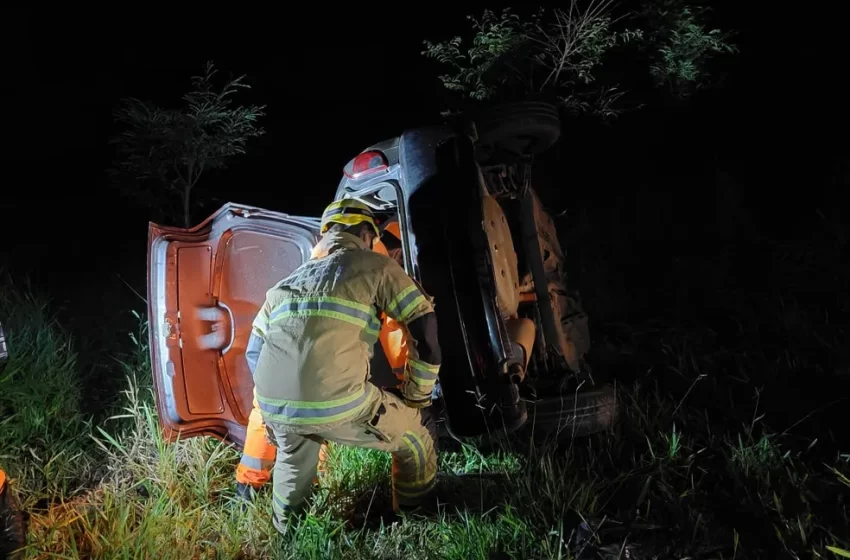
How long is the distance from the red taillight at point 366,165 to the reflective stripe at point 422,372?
109cm

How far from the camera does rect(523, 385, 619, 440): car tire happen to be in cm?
303

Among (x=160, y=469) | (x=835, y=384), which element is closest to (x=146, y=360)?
(x=160, y=469)

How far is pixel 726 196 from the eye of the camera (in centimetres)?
650

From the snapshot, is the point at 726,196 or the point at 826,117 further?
the point at 826,117

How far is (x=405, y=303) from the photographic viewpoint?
264cm

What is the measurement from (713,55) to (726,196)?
2.71 metres

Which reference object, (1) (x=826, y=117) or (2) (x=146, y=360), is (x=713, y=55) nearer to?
(1) (x=826, y=117)

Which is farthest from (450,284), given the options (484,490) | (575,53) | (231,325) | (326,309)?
(575,53)

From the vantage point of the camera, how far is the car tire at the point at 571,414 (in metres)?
3.03

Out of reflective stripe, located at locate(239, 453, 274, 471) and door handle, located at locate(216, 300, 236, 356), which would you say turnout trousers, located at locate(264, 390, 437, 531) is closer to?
reflective stripe, located at locate(239, 453, 274, 471)

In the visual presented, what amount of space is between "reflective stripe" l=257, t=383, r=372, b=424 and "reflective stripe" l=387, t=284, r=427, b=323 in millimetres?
379

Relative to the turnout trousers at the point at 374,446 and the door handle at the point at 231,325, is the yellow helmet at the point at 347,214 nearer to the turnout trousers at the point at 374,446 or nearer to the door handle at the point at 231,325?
the turnout trousers at the point at 374,446

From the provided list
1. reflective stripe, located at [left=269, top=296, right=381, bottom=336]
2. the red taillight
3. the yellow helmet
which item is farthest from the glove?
the red taillight

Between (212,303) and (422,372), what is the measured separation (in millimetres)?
1564
